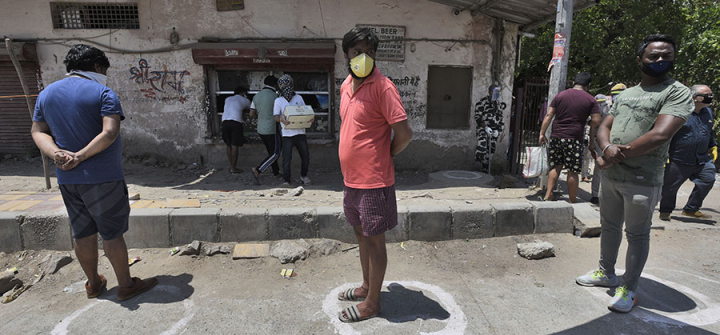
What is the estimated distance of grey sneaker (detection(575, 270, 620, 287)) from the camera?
122 inches

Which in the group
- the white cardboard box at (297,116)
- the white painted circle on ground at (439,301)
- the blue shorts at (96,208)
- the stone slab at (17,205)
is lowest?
the white painted circle on ground at (439,301)

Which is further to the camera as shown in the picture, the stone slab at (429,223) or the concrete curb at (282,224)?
the stone slab at (429,223)

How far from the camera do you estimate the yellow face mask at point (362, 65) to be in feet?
7.92

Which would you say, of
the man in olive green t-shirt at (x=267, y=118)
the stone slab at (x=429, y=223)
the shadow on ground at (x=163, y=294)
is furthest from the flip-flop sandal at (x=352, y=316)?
the man in olive green t-shirt at (x=267, y=118)

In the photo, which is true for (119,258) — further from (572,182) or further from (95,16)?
(95,16)

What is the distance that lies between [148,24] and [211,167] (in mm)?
2839

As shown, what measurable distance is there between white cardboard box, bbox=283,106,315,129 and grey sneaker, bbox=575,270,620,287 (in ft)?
13.7

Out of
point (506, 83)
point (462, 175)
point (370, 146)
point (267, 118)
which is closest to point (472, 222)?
point (370, 146)

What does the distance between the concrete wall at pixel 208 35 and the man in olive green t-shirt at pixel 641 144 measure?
183 inches

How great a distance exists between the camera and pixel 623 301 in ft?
9.07

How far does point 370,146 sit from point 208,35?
5.88 meters

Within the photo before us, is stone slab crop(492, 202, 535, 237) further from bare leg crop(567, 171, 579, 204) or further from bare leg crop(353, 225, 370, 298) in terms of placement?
bare leg crop(353, 225, 370, 298)

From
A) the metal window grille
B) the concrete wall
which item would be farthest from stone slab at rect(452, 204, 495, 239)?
the metal window grille

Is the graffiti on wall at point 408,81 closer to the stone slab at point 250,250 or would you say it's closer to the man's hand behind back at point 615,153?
the stone slab at point 250,250
